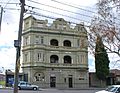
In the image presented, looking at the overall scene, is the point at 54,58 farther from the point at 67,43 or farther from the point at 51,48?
the point at 67,43

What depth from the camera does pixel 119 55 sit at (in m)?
19.8

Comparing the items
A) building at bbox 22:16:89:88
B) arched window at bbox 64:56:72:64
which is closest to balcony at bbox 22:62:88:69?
building at bbox 22:16:89:88

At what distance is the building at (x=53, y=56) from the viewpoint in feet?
221

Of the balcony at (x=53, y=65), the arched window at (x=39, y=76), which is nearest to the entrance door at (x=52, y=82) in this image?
the arched window at (x=39, y=76)

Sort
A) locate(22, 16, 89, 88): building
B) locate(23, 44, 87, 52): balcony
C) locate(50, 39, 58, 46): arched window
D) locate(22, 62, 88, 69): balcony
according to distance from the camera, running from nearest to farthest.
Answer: locate(22, 62, 88, 69): balcony → locate(22, 16, 89, 88): building → locate(23, 44, 87, 52): balcony → locate(50, 39, 58, 46): arched window

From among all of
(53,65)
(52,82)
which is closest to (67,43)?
(53,65)

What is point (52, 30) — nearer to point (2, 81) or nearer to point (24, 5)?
point (2, 81)

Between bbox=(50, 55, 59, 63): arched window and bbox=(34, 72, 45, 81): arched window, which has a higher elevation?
bbox=(50, 55, 59, 63): arched window

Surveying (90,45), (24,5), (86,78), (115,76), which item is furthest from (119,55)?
(115,76)

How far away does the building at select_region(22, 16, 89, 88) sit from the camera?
67438 mm

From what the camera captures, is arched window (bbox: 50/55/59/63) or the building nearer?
the building

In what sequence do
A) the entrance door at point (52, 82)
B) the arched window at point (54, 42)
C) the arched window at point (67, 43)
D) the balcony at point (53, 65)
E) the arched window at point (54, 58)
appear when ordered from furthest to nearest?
the arched window at point (67, 43), the arched window at point (54, 42), the arched window at point (54, 58), the entrance door at point (52, 82), the balcony at point (53, 65)

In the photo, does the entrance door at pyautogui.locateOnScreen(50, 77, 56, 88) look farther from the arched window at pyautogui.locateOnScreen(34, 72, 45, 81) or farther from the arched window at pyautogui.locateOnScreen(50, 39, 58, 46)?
the arched window at pyautogui.locateOnScreen(50, 39, 58, 46)

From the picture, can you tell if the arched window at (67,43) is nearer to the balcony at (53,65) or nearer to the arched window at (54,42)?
the arched window at (54,42)
